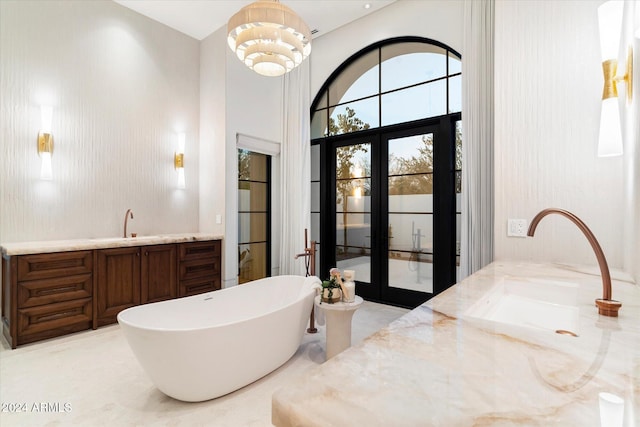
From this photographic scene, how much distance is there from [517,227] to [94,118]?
4188mm

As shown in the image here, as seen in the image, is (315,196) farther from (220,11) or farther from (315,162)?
(220,11)

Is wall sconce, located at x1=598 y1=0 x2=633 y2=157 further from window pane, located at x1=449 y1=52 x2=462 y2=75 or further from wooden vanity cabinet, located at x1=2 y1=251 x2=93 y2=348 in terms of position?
wooden vanity cabinet, located at x1=2 y1=251 x2=93 y2=348

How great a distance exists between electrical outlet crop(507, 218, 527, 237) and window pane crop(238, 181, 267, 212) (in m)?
3.20

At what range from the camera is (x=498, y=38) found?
2.07 metres

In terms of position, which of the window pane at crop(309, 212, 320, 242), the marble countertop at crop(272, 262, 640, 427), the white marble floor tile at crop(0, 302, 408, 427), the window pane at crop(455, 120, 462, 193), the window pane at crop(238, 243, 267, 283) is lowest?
the white marble floor tile at crop(0, 302, 408, 427)

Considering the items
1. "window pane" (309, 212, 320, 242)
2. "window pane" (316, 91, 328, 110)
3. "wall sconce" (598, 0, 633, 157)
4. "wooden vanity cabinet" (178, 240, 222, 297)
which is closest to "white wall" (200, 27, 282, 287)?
"wooden vanity cabinet" (178, 240, 222, 297)

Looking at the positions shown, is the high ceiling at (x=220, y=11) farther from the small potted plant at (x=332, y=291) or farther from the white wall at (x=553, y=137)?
the small potted plant at (x=332, y=291)

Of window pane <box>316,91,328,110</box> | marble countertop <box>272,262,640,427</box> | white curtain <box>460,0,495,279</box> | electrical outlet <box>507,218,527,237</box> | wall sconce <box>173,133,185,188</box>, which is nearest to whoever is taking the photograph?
marble countertop <box>272,262,640,427</box>

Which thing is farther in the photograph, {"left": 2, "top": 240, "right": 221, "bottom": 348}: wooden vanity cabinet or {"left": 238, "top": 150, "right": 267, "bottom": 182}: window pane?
{"left": 238, "top": 150, "right": 267, "bottom": 182}: window pane

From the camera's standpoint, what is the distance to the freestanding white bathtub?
1688mm

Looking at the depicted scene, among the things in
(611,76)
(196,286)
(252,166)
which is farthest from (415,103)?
(196,286)

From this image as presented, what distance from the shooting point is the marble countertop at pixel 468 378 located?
454 mm

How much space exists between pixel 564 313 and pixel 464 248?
176 cm

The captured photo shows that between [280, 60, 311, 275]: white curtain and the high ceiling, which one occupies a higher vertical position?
the high ceiling
